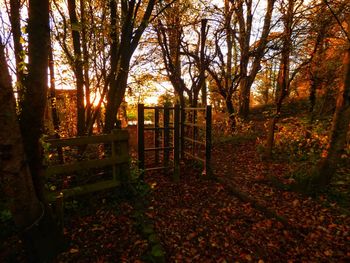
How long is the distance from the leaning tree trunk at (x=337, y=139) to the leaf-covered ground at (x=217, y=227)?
482 mm

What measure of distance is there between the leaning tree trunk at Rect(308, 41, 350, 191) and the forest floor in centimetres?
38

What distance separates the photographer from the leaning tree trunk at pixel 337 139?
4609 millimetres

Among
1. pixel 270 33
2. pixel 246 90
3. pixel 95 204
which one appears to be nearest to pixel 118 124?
pixel 95 204

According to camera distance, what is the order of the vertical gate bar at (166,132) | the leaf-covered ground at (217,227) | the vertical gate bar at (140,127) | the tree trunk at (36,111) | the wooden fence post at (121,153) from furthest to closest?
the vertical gate bar at (166,132)
the vertical gate bar at (140,127)
the wooden fence post at (121,153)
the leaf-covered ground at (217,227)
the tree trunk at (36,111)

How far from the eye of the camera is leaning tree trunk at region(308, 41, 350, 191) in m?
4.61

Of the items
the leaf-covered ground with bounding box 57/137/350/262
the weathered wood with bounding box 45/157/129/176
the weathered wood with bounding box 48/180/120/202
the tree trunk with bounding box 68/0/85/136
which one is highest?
the tree trunk with bounding box 68/0/85/136

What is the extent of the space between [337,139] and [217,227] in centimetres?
311

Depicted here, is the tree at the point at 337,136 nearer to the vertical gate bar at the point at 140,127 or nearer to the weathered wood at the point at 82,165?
the vertical gate bar at the point at 140,127

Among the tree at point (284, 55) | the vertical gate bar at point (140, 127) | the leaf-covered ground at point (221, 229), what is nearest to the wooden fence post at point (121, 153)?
the leaf-covered ground at point (221, 229)

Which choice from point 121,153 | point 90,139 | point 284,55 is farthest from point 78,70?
point 284,55

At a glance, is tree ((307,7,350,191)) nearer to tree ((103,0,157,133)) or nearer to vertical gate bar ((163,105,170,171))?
vertical gate bar ((163,105,170,171))

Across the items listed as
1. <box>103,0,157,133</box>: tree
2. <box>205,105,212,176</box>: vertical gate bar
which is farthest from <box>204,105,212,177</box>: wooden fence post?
<box>103,0,157,133</box>: tree

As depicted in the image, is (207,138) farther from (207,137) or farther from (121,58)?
(121,58)

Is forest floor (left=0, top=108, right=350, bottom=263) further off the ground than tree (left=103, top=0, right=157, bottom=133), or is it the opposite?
tree (left=103, top=0, right=157, bottom=133)
